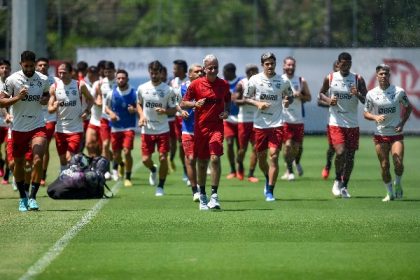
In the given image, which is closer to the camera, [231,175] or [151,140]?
[151,140]

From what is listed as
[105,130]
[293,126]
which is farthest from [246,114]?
[105,130]

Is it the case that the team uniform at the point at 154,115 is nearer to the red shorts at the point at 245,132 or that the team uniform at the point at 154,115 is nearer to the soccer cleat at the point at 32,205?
the red shorts at the point at 245,132

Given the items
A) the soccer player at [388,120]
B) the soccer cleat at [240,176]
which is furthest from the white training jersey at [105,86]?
the soccer player at [388,120]

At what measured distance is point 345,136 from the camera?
803 inches

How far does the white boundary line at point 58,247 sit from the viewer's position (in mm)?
11719

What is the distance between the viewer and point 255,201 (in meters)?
19.4

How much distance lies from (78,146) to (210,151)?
178 inches

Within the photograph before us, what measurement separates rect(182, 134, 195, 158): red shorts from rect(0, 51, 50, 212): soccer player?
8.39ft

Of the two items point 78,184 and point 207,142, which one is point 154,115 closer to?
point 78,184

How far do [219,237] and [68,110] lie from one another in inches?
308

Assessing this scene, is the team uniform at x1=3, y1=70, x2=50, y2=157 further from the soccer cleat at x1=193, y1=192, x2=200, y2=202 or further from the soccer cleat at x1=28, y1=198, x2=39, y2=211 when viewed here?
the soccer cleat at x1=193, y1=192, x2=200, y2=202

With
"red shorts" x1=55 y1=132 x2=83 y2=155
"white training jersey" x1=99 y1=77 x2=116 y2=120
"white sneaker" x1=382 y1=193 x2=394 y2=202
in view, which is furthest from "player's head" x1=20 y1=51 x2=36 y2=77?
"white training jersey" x1=99 y1=77 x2=116 y2=120

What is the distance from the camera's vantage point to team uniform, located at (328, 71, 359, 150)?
2036cm

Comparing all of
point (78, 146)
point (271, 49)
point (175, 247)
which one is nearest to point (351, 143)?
point (78, 146)
